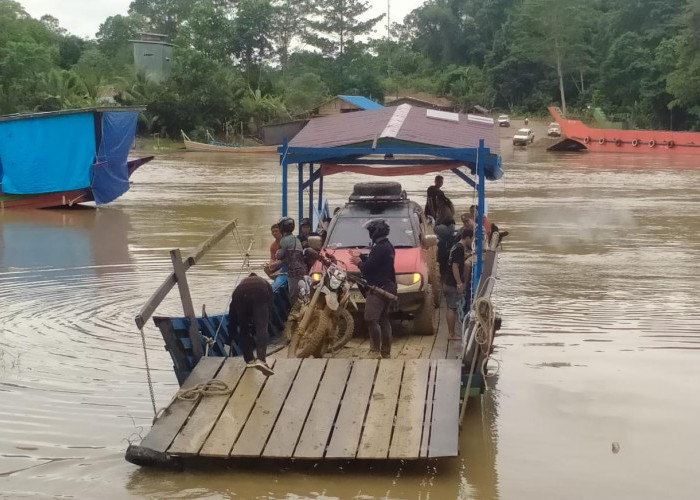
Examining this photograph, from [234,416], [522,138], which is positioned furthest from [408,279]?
[522,138]

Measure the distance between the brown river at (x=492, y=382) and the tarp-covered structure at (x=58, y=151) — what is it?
257 cm

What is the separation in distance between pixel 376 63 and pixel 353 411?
83.2 metres

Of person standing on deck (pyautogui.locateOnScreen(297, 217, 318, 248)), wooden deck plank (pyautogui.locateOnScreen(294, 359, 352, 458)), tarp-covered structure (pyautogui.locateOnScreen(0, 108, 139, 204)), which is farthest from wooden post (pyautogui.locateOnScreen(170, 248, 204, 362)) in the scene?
tarp-covered structure (pyautogui.locateOnScreen(0, 108, 139, 204))

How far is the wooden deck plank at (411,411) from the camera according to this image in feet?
25.6

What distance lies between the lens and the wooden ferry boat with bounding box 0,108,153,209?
29.4 metres

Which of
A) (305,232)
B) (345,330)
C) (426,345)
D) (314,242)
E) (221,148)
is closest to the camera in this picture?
(345,330)

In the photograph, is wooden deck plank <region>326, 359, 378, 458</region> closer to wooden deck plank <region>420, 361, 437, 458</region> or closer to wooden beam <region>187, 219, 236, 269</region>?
wooden deck plank <region>420, 361, 437, 458</region>

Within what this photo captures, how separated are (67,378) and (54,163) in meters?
19.7

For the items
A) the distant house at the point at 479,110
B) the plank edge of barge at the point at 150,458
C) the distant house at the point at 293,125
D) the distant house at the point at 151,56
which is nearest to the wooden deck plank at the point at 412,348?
the plank edge of barge at the point at 150,458

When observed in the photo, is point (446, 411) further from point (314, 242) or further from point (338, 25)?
point (338, 25)

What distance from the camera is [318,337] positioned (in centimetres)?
1010

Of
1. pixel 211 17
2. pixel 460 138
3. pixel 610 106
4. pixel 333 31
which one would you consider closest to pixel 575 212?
pixel 460 138

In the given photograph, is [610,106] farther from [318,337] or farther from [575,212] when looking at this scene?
[318,337]

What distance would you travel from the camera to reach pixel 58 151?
97.4 feet
